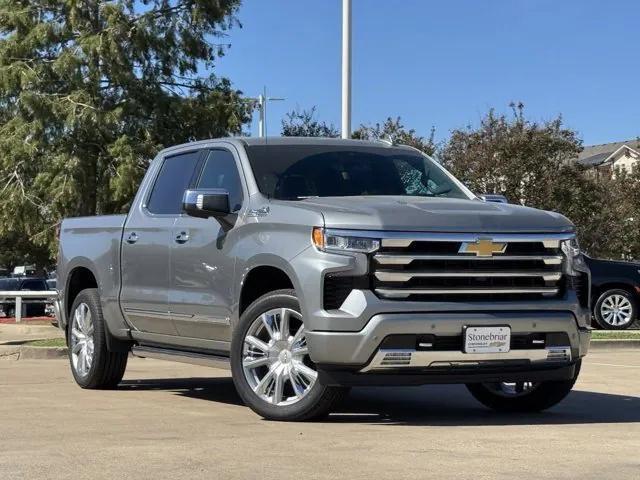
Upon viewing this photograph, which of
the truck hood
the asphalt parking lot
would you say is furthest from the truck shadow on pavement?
the truck hood

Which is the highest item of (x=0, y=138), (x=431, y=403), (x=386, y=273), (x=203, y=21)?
(x=203, y=21)

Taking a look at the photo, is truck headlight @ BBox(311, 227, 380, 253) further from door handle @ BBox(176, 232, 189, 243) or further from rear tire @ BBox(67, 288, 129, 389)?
rear tire @ BBox(67, 288, 129, 389)

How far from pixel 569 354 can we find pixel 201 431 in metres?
2.47

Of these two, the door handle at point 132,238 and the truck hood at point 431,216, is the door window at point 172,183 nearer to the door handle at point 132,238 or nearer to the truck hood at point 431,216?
the door handle at point 132,238

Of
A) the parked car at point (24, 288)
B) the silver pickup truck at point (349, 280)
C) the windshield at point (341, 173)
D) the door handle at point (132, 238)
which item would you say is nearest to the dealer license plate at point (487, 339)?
the silver pickup truck at point (349, 280)

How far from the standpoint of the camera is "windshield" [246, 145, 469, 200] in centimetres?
788

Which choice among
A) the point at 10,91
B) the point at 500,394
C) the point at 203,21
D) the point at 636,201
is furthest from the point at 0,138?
the point at 500,394

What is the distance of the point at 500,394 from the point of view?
27.1 feet

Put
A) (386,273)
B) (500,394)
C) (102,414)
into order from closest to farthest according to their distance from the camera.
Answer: (386,273) < (102,414) < (500,394)

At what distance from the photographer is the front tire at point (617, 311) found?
19.8 metres

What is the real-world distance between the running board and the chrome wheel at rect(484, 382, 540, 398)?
6.73 ft

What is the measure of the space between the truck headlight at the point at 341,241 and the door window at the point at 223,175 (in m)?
1.15

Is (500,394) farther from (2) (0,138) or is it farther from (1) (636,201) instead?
(1) (636,201)

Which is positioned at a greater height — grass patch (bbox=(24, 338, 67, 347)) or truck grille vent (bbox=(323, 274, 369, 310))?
truck grille vent (bbox=(323, 274, 369, 310))
